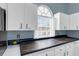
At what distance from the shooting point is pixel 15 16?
5.65ft

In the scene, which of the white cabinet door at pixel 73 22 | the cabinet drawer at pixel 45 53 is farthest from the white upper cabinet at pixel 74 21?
the cabinet drawer at pixel 45 53

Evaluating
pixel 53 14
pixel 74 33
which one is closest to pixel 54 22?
pixel 53 14

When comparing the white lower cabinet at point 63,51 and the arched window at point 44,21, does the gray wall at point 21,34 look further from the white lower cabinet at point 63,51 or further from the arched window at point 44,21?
the white lower cabinet at point 63,51

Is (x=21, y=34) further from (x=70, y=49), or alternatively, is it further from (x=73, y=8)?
(x=73, y=8)

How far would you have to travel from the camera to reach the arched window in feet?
5.77

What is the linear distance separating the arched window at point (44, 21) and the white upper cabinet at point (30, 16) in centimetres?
7

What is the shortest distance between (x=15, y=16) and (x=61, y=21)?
2.62 ft

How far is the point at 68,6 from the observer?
169 centimetres

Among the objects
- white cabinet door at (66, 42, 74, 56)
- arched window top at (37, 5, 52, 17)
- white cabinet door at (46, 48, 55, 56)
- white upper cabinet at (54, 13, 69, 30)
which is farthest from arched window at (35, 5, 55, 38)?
white cabinet door at (66, 42, 74, 56)

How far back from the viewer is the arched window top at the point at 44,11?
1.75 meters

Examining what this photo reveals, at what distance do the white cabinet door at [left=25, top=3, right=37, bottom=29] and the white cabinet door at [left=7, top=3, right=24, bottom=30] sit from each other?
9 centimetres

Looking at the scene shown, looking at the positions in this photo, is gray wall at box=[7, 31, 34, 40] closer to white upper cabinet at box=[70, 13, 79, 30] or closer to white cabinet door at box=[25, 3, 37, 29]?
white cabinet door at box=[25, 3, 37, 29]

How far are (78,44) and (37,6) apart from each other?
937mm

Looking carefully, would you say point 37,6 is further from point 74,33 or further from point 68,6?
point 74,33
